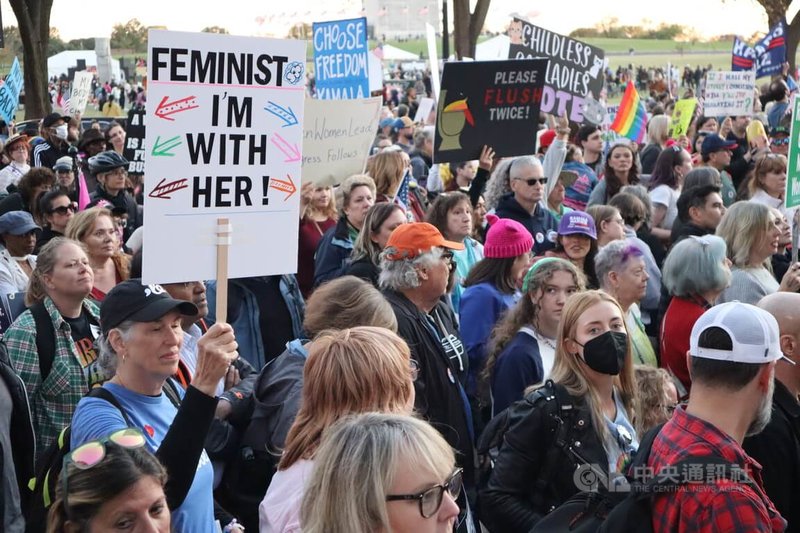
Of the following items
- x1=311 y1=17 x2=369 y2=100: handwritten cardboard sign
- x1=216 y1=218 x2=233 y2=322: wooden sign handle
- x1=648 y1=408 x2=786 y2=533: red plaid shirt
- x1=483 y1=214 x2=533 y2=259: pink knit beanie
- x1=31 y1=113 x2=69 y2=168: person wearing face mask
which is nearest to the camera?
x1=648 y1=408 x2=786 y2=533: red plaid shirt

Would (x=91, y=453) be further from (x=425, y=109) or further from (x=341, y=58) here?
(x=425, y=109)

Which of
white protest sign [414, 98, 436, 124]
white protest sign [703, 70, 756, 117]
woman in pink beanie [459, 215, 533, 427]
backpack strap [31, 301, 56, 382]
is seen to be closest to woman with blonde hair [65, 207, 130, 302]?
backpack strap [31, 301, 56, 382]

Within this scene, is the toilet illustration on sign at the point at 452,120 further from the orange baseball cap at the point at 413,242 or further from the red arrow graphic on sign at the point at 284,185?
the red arrow graphic on sign at the point at 284,185

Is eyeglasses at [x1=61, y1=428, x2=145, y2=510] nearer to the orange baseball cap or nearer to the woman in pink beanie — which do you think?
the orange baseball cap

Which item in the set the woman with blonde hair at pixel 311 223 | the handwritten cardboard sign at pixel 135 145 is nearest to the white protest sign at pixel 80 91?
the handwritten cardboard sign at pixel 135 145

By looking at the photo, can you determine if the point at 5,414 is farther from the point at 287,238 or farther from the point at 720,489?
the point at 720,489

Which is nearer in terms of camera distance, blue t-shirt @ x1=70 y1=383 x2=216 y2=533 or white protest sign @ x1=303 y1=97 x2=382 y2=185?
blue t-shirt @ x1=70 y1=383 x2=216 y2=533

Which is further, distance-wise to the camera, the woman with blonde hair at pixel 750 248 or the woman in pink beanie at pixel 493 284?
the woman with blonde hair at pixel 750 248

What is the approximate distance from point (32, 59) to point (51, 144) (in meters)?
11.3

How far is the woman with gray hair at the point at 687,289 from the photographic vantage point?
5637 millimetres

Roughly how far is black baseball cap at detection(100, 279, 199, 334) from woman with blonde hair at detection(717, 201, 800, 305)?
13.2ft

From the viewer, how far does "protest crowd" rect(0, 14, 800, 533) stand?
2.83 metres

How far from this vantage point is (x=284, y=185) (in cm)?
416

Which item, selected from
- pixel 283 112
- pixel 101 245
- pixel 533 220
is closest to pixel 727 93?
pixel 533 220
